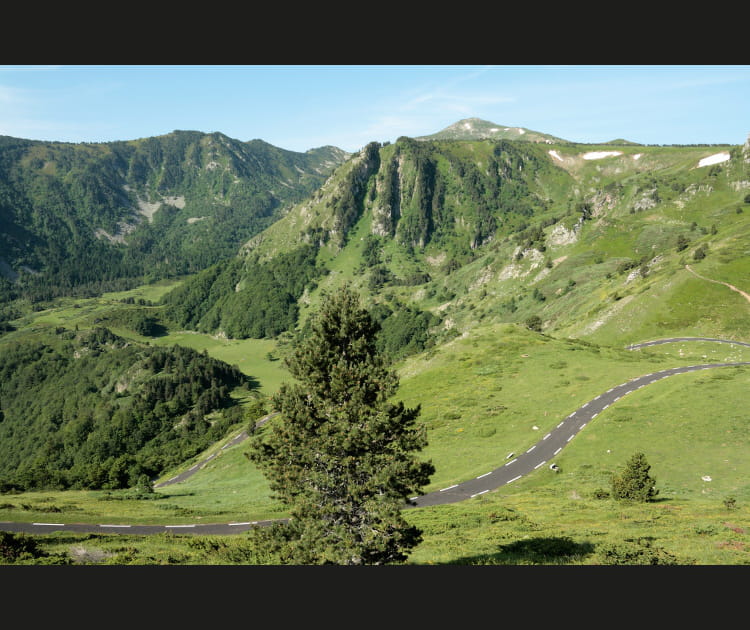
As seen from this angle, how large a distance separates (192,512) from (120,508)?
9.05m

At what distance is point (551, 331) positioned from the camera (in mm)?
135875

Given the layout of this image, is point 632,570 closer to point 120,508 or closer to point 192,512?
point 192,512

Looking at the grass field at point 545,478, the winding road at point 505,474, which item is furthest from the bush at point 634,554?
the winding road at point 505,474

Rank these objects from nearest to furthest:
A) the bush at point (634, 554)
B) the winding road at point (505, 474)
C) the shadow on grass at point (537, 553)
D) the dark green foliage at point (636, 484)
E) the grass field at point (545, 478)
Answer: the bush at point (634, 554) → the shadow on grass at point (537, 553) → the grass field at point (545, 478) → the dark green foliage at point (636, 484) → the winding road at point (505, 474)

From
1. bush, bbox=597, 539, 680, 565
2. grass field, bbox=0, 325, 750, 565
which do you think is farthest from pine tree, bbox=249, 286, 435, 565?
bush, bbox=597, 539, 680, 565

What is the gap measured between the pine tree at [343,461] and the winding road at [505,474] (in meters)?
9.50

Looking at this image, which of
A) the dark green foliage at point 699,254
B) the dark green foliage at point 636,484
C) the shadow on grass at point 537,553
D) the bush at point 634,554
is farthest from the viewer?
the dark green foliage at point 699,254

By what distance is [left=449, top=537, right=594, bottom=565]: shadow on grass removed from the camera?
24.9 metres

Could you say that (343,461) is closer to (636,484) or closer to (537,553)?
(537,553)

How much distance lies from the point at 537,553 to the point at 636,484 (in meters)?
17.6

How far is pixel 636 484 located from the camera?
38.8 metres

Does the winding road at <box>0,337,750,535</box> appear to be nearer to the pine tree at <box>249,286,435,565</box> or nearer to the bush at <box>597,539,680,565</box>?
the pine tree at <box>249,286,435,565</box>

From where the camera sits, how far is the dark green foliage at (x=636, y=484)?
3841 centimetres

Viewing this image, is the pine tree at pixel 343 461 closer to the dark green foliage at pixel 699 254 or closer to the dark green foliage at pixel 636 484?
the dark green foliage at pixel 636 484
